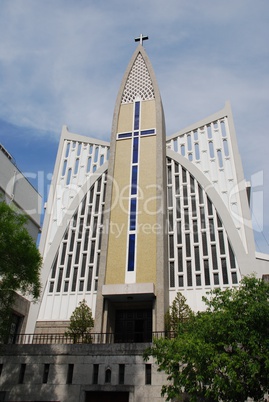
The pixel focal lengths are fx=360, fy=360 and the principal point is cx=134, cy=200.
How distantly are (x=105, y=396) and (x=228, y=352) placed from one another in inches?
311

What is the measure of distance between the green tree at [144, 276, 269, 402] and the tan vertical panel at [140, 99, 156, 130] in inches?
785

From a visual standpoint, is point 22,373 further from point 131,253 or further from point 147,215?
point 147,215

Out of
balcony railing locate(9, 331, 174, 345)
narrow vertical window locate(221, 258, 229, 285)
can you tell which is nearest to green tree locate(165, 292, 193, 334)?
balcony railing locate(9, 331, 174, 345)

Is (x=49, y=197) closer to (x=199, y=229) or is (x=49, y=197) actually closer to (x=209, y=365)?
(x=199, y=229)

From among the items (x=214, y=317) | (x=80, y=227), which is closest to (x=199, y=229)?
(x=80, y=227)

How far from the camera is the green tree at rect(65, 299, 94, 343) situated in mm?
22875

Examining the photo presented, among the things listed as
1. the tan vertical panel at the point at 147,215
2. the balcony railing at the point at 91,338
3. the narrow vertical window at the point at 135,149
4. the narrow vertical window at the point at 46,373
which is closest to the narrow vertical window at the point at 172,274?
the tan vertical panel at the point at 147,215

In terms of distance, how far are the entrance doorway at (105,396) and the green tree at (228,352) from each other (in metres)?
4.11

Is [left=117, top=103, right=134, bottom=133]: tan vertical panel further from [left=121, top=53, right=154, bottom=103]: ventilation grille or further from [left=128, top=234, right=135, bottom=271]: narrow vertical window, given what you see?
[left=128, top=234, right=135, bottom=271]: narrow vertical window

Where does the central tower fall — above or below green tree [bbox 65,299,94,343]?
above

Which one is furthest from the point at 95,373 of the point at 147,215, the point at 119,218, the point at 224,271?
the point at 224,271

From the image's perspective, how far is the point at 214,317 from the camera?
1448 centimetres

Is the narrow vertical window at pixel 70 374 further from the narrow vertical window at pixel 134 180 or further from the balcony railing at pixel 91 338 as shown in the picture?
the narrow vertical window at pixel 134 180

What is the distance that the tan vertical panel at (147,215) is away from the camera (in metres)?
25.0
